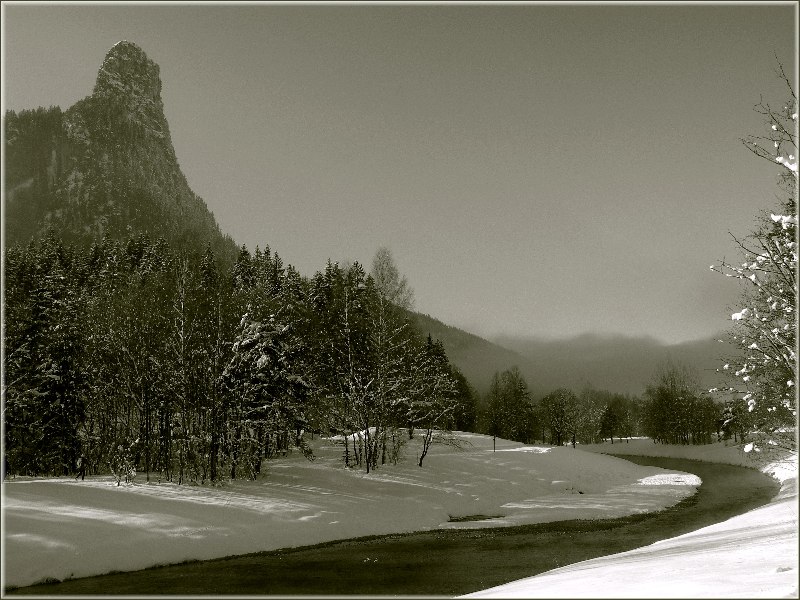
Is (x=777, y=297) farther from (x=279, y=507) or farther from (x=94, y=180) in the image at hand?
(x=94, y=180)

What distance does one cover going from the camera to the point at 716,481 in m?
44.9

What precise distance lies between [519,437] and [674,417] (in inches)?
939

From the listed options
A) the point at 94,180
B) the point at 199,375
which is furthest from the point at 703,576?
the point at 94,180

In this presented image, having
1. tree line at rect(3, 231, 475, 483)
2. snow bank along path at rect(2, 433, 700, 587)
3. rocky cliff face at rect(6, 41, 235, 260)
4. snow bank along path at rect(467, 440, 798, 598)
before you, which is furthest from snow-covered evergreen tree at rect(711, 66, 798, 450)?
rocky cliff face at rect(6, 41, 235, 260)

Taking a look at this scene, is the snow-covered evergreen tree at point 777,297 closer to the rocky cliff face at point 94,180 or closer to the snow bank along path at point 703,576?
the snow bank along path at point 703,576

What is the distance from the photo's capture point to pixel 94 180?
171375mm

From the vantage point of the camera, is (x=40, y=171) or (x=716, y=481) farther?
(x=40, y=171)

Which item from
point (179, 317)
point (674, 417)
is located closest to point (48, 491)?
point (179, 317)

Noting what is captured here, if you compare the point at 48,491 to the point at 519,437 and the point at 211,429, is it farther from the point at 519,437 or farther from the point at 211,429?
the point at 519,437

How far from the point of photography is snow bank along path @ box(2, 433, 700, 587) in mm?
16891

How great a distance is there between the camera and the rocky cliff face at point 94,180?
492 feet

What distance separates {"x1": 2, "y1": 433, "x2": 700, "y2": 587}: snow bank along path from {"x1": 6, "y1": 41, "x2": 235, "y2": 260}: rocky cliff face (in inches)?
4108

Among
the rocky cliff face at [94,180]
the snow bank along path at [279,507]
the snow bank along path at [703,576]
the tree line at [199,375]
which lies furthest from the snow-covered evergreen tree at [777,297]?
the rocky cliff face at [94,180]

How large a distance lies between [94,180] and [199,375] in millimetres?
169375
